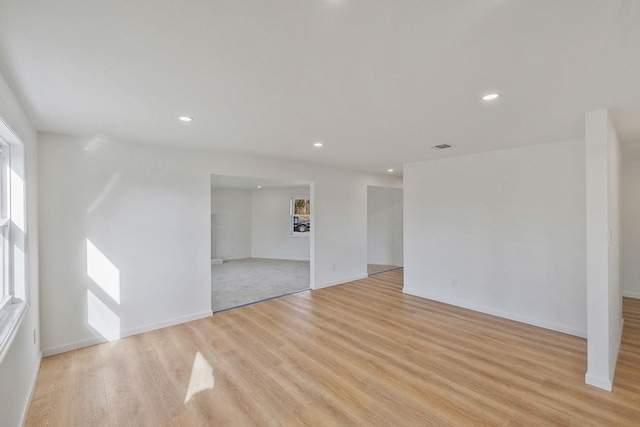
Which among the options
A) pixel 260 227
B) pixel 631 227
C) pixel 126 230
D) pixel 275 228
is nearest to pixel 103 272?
pixel 126 230

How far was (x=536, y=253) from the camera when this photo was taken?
11.8ft

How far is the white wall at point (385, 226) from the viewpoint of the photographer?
7.55 m

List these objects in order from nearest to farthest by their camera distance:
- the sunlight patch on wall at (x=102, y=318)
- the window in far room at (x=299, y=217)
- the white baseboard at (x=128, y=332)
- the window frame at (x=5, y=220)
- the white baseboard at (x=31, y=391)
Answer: the white baseboard at (x=31, y=391)
the window frame at (x=5, y=220)
the white baseboard at (x=128, y=332)
the sunlight patch on wall at (x=102, y=318)
the window in far room at (x=299, y=217)

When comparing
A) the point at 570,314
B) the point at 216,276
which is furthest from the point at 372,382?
the point at 216,276

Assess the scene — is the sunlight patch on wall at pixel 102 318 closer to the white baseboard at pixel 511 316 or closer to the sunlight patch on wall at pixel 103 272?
the sunlight patch on wall at pixel 103 272

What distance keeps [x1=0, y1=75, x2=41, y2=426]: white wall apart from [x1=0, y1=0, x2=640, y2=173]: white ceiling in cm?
17

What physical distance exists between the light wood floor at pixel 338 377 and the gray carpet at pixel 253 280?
109cm

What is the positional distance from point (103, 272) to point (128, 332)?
2.67ft

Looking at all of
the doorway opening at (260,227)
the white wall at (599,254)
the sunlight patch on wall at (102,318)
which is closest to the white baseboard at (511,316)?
the white wall at (599,254)

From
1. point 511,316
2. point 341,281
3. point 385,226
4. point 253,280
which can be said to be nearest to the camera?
point 511,316

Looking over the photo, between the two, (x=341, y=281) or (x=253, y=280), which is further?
(x=253, y=280)

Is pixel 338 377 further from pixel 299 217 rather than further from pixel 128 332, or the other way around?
pixel 299 217

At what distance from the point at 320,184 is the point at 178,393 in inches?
155

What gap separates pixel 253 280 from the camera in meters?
6.05
